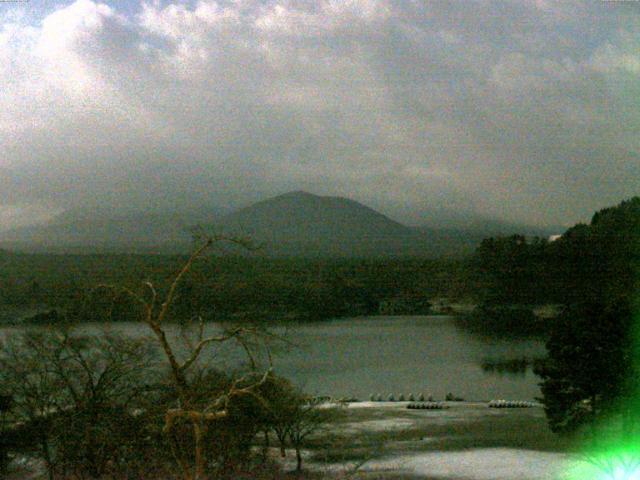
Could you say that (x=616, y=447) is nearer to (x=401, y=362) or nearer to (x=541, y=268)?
(x=401, y=362)

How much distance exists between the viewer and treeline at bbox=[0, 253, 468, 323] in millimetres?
13833

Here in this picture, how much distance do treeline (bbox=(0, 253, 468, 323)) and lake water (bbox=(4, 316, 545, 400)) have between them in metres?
2.08

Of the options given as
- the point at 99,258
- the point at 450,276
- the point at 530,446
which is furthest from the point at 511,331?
the point at 530,446

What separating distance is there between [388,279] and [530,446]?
2305 inches

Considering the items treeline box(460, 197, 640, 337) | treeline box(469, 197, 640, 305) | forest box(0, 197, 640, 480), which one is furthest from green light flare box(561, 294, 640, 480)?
treeline box(469, 197, 640, 305)

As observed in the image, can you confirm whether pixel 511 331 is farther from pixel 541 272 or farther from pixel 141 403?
pixel 141 403

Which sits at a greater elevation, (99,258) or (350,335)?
(99,258)

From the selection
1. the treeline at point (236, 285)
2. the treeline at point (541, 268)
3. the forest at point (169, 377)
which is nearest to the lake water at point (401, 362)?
the treeline at point (236, 285)

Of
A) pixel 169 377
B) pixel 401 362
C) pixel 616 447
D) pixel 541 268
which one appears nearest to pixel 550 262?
pixel 541 268

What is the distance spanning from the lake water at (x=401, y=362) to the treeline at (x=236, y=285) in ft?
6.82

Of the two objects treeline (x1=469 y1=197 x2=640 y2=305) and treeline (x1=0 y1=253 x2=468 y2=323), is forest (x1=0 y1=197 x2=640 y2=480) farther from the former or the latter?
treeline (x1=469 y1=197 x2=640 y2=305)

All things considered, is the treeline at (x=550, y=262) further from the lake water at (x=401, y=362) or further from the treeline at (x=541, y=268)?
the lake water at (x=401, y=362)

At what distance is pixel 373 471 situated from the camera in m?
15.5

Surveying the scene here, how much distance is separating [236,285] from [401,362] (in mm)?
13099
